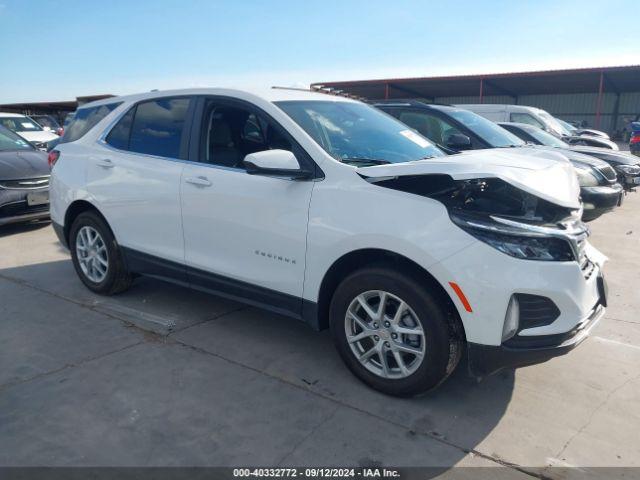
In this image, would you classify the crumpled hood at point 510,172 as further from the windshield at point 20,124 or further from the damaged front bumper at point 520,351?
the windshield at point 20,124

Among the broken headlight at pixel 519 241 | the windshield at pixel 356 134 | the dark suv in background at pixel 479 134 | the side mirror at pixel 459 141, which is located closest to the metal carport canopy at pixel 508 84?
the dark suv in background at pixel 479 134

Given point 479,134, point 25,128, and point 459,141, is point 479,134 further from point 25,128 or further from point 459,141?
point 25,128

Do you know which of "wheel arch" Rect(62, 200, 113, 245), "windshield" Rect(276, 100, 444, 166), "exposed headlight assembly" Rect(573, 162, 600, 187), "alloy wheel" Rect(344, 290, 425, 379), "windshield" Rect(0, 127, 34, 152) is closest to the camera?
→ "alloy wheel" Rect(344, 290, 425, 379)

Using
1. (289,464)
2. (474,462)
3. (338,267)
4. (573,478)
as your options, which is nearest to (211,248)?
(338,267)

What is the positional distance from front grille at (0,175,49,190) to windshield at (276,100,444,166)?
5.07 meters

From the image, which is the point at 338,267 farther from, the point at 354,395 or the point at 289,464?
the point at 289,464

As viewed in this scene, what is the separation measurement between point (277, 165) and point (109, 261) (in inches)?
85.4

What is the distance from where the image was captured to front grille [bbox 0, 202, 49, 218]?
23.2 feet

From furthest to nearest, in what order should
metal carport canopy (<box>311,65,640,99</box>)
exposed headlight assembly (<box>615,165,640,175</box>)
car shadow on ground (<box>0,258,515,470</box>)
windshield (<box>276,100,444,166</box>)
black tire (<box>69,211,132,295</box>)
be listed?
metal carport canopy (<box>311,65,640,99</box>), exposed headlight assembly (<box>615,165,640,175</box>), black tire (<box>69,211,132,295</box>), windshield (<box>276,100,444,166</box>), car shadow on ground (<box>0,258,515,470</box>)

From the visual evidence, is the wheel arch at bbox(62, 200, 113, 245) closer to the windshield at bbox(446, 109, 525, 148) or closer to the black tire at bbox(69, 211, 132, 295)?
the black tire at bbox(69, 211, 132, 295)

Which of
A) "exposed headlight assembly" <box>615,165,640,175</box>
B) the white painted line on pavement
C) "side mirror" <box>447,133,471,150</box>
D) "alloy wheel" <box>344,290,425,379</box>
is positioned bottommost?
the white painted line on pavement

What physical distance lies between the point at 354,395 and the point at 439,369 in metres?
0.58

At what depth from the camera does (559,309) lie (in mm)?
2812

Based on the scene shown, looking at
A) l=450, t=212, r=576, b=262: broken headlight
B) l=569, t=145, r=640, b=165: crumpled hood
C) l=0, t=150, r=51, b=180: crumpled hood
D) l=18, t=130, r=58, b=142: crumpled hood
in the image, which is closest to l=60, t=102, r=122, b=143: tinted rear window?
l=0, t=150, r=51, b=180: crumpled hood
